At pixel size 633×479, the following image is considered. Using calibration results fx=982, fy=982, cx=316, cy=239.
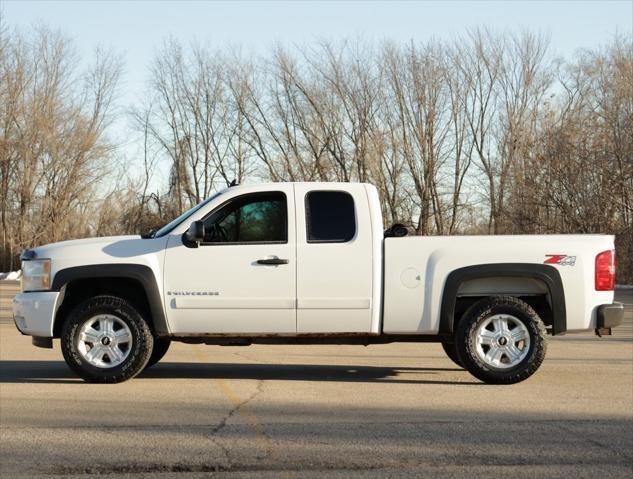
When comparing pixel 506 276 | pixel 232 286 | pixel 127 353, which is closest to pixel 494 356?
pixel 506 276

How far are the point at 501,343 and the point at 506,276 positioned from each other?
0.69 meters

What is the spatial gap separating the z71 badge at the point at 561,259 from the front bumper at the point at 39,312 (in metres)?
5.11

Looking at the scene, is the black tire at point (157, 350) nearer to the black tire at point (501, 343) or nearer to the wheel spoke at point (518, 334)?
the black tire at point (501, 343)

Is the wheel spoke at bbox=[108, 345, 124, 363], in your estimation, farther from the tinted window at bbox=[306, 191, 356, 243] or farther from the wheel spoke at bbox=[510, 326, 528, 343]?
the wheel spoke at bbox=[510, 326, 528, 343]

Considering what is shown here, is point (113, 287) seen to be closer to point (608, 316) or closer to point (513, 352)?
point (513, 352)

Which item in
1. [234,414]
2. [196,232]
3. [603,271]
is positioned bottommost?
[234,414]

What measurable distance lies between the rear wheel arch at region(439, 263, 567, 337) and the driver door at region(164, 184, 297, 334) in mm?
1578

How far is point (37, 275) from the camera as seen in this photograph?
10.4 metres

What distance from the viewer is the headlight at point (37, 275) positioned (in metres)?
10.3

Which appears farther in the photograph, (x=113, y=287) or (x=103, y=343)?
(x=113, y=287)

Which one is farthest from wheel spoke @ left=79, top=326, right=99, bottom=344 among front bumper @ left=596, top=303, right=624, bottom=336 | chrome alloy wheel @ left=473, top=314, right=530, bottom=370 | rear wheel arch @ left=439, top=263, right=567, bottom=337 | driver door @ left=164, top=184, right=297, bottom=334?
front bumper @ left=596, top=303, right=624, bottom=336

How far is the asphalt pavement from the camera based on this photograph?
6.18 meters

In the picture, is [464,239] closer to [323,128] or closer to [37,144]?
[323,128]

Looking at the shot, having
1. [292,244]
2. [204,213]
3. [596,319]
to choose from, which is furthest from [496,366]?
[204,213]
